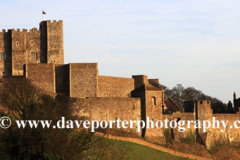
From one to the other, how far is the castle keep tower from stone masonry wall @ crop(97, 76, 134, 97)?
406 inches

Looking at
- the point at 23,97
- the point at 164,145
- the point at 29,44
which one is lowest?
the point at 164,145

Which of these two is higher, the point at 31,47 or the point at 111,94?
the point at 31,47

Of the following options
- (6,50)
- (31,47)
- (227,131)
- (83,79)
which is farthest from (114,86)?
(6,50)

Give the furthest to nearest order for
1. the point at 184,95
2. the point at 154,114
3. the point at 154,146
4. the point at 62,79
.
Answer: the point at 184,95 < the point at 62,79 < the point at 154,114 < the point at 154,146

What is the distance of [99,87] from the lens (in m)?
42.4

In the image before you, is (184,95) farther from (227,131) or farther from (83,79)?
(83,79)

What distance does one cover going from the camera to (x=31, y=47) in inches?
2047

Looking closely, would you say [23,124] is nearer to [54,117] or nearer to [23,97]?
[54,117]

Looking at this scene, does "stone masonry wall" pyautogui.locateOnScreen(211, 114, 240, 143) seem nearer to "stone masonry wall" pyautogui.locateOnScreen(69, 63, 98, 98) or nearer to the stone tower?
"stone masonry wall" pyautogui.locateOnScreen(69, 63, 98, 98)

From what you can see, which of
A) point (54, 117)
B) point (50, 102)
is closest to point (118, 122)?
point (50, 102)

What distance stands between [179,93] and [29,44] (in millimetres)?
31862

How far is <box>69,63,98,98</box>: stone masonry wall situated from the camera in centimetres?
4131

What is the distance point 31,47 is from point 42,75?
12.2m

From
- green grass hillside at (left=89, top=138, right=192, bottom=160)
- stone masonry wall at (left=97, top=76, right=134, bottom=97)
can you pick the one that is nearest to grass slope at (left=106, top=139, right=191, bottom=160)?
green grass hillside at (left=89, top=138, right=192, bottom=160)
